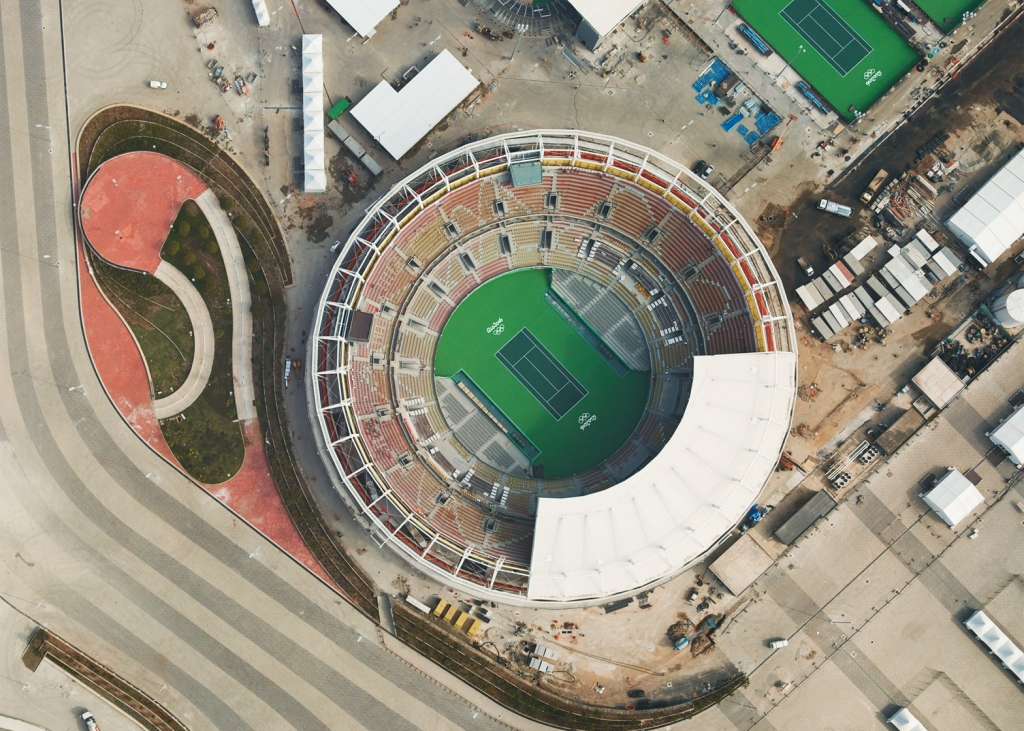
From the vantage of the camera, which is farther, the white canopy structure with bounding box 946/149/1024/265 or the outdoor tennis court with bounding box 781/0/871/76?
the outdoor tennis court with bounding box 781/0/871/76

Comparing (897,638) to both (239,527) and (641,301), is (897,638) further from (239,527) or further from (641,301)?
(239,527)

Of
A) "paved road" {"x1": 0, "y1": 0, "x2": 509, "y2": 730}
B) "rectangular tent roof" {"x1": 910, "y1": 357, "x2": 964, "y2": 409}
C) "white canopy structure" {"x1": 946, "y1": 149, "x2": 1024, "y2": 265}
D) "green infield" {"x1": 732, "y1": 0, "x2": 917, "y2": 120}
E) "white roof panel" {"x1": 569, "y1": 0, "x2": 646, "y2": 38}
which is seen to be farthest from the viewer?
"green infield" {"x1": 732, "y1": 0, "x2": 917, "y2": 120}

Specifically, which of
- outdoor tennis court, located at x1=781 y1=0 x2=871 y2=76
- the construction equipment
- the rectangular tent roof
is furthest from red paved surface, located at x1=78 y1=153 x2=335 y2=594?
the rectangular tent roof

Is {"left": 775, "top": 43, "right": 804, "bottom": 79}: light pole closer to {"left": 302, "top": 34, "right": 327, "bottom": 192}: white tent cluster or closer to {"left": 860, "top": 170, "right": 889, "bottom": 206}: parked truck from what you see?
{"left": 860, "top": 170, "right": 889, "bottom": 206}: parked truck

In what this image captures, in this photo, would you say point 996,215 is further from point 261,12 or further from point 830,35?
point 261,12

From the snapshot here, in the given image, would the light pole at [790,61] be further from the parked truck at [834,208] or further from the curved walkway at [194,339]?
the curved walkway at [194,339]

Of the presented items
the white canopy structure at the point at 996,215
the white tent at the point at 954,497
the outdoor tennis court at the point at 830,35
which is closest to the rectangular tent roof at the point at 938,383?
the white tent at the point at 954,497

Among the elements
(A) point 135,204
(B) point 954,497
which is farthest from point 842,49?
(A) point 135,204

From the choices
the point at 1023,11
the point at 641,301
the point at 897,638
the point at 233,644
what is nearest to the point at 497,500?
the point at 641,301
